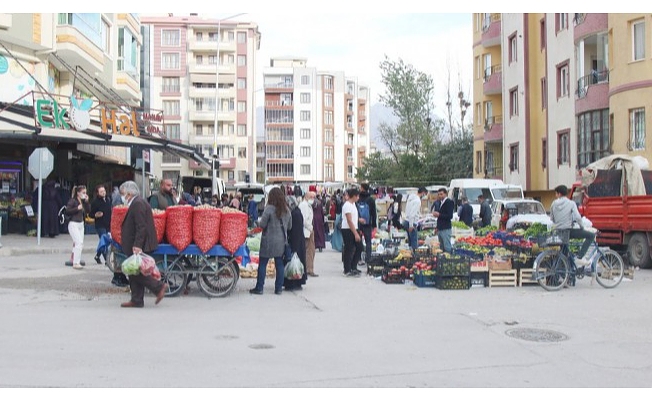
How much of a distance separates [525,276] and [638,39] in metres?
17.8

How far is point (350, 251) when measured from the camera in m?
15.5

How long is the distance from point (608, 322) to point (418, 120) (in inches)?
2209

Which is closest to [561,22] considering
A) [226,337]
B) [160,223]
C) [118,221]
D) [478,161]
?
[478,161]

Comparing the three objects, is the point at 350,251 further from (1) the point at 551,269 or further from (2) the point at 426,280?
(1) the point at 551,269

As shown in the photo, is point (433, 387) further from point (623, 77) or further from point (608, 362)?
point (623, 77)

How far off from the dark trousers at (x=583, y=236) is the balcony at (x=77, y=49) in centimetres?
2078

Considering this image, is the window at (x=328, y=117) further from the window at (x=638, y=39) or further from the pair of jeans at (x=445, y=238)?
the pair of jeans at (x=445, y=238)

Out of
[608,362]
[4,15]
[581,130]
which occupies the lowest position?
[608,362]

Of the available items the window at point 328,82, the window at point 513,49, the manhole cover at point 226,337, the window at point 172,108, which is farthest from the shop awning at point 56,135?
the window at point 328,82

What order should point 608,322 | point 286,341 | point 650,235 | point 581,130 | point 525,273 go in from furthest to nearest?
1. point 581,130
2. point 650,235
3. point 525,273
4. point 608,322
5. point 286,341

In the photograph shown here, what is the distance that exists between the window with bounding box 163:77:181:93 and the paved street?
230 feet

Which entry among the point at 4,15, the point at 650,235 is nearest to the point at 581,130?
the point at 650,235

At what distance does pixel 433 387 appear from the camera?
654 centimetres

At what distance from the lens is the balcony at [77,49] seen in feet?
90.3
